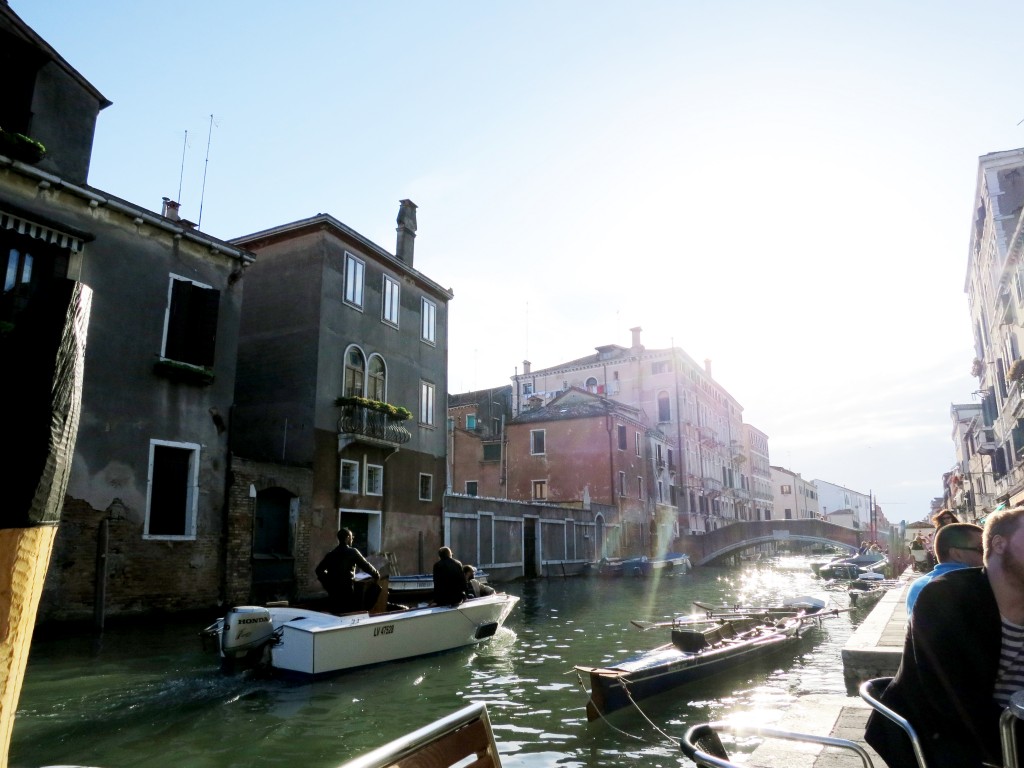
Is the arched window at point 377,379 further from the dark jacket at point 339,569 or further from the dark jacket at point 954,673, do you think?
the dark jacket at point 954,673

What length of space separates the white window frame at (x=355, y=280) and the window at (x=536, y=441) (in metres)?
17.8

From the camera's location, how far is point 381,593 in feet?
36.4

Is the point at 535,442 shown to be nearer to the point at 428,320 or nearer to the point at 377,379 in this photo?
the point at 428,320

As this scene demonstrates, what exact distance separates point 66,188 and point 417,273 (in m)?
10.7

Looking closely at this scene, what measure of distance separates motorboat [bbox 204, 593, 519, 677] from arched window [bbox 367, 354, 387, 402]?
391 inches

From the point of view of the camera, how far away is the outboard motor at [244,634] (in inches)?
353

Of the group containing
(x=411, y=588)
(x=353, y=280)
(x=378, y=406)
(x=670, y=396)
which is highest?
(x=670, y=396)

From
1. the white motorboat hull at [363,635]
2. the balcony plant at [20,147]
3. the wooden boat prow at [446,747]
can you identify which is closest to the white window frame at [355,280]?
the balcony plant at [20,147]

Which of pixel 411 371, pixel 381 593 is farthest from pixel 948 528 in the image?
pixel 411 371

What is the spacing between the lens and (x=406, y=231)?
2306 centimetres

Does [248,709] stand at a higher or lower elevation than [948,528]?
lower

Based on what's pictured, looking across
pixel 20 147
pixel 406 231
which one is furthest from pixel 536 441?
pixel 20 147

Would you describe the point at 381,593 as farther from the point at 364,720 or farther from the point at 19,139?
the point at 19,139

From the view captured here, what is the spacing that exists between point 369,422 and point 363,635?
9817mm
